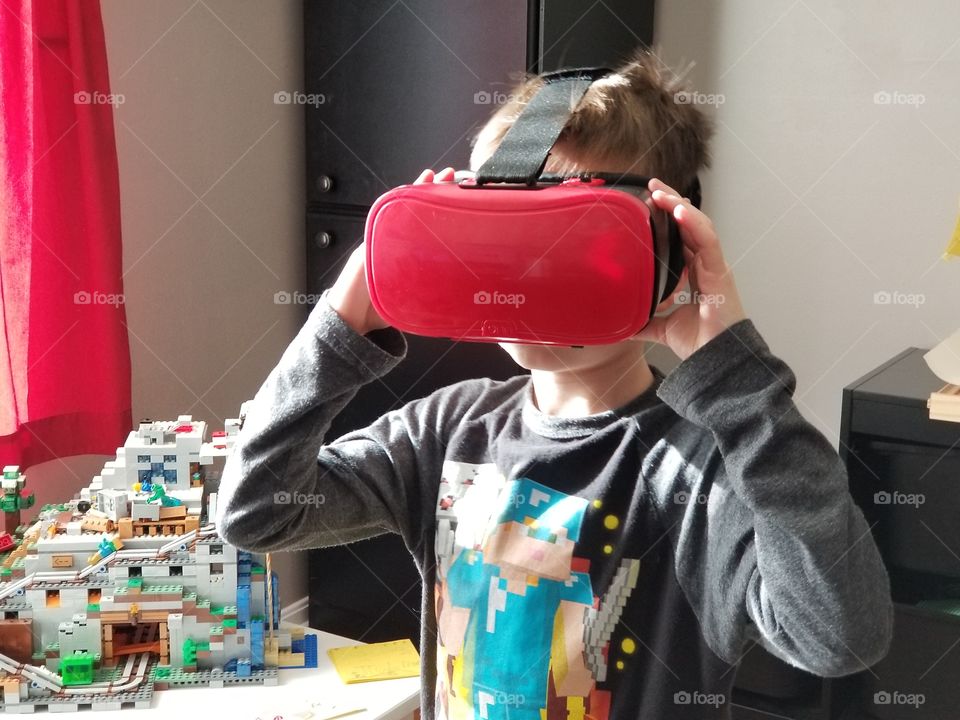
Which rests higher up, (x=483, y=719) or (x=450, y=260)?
(x=450, y=260)

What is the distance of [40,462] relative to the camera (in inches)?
65.2

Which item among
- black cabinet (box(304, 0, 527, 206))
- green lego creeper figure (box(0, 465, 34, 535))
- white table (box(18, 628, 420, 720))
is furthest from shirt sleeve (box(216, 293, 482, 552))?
black cabinet (box(304, 0, 527, 206))

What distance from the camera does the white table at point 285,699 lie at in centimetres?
124

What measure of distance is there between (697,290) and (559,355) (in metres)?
0.14

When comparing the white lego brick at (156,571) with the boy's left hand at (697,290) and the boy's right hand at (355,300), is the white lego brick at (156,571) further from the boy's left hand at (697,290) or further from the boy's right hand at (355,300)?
the boy's left hand at (697,290)

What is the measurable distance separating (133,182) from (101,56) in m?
0.27

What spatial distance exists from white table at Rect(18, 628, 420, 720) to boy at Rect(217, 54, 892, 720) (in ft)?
1.04

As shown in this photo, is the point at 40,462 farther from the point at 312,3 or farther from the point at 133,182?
the point at 312,3

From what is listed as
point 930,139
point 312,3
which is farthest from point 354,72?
point 930,139

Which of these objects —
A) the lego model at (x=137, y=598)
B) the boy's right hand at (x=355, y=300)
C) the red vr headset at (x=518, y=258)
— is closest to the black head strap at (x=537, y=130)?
the red vr headset at (x=518, y=258)

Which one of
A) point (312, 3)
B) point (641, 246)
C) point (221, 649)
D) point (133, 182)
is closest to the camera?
point (641, 246)

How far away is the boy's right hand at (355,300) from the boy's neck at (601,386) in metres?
0.16

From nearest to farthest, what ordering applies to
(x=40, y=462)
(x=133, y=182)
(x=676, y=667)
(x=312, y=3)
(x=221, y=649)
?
(x=676, y=667)
(x=221, y=649)
(x=40, y=462)
(x=133, y=182)
(x=312, y=3)

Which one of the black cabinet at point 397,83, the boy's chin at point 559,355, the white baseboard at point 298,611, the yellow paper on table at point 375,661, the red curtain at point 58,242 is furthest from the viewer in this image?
the white baseboard at point 298,611
